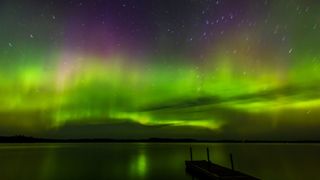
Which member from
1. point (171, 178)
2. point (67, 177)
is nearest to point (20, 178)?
point (67, 177)

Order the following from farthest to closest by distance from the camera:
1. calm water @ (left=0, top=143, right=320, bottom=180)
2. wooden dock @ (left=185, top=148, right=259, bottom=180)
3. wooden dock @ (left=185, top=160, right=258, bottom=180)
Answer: calm water @ (left=0, top=143, right=320, bottom=180)
wooden dock @ (left=185, top=160, right=258, bottom=180)
wooden dock @ (left=185, top=148, right=259, bottom=180)

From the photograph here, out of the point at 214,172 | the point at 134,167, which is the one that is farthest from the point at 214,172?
the point at 134,167

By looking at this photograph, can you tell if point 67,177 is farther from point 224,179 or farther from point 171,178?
point 224,179

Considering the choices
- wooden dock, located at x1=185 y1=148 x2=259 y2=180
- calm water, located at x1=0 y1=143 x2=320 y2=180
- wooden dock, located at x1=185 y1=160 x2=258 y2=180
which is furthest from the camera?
calm water, located at x1=0 y1=143 x2=320 y2=180

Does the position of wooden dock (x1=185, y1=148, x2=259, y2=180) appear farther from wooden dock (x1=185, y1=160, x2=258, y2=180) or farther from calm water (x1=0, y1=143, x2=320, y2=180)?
calm water (x1=0, y1=143, x2=320, y2=180)

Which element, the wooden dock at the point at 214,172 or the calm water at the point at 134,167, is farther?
the calm water at the point at 134,167

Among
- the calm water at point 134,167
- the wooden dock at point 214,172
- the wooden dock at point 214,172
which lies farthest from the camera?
the calm water at point 134,167

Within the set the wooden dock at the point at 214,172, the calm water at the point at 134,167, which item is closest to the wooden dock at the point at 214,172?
the wooden dock at the point at 214,172

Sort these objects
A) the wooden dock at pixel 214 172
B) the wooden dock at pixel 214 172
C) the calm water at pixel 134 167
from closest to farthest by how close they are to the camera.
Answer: the wooden dock at pixel 214 172 → the wooden dock at pixel 214 172 → the calm water at pixel 134 167

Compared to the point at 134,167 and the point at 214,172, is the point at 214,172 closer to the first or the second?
the point at 214,172

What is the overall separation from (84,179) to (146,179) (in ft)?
28.3

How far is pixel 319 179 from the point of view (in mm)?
41625

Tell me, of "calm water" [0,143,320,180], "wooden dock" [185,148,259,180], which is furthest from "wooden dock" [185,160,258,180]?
"calm water" [0,143,320,180]

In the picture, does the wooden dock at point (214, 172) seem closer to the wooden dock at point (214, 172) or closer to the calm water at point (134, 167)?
the wooden dock at point (214, 172)
